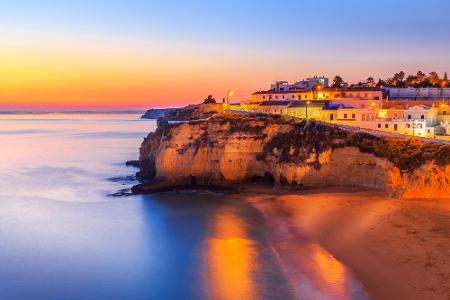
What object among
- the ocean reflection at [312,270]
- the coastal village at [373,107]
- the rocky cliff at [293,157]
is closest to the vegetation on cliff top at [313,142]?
the rocky cliff at [293,157]

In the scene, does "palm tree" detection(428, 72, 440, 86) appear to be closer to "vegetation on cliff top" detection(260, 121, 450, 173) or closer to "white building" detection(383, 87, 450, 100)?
"white building" detection(383, 87, 450, 100)

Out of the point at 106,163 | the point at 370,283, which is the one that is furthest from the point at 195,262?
the point at 106,163

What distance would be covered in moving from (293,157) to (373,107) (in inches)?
639

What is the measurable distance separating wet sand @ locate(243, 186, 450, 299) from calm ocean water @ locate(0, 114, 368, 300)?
1.35m

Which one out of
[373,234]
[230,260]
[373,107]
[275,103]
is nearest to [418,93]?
[373,107]

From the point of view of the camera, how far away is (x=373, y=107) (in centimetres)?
4888

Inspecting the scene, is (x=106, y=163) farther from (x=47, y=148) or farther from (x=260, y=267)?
(x=260, y=267)

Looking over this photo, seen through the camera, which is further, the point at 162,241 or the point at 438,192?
the point at 438,192

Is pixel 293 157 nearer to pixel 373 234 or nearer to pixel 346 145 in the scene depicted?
pixel 346 145

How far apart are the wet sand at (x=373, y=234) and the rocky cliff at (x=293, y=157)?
136 cm

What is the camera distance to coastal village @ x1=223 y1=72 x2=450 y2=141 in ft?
139

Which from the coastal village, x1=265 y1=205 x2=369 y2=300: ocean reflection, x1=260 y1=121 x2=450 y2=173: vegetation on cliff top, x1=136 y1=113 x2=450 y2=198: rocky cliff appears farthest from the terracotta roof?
x1=265 y1=205 x2=369 y2=300: ocean reflection

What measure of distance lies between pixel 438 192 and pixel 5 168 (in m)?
51.8

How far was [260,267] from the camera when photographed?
858 inches
